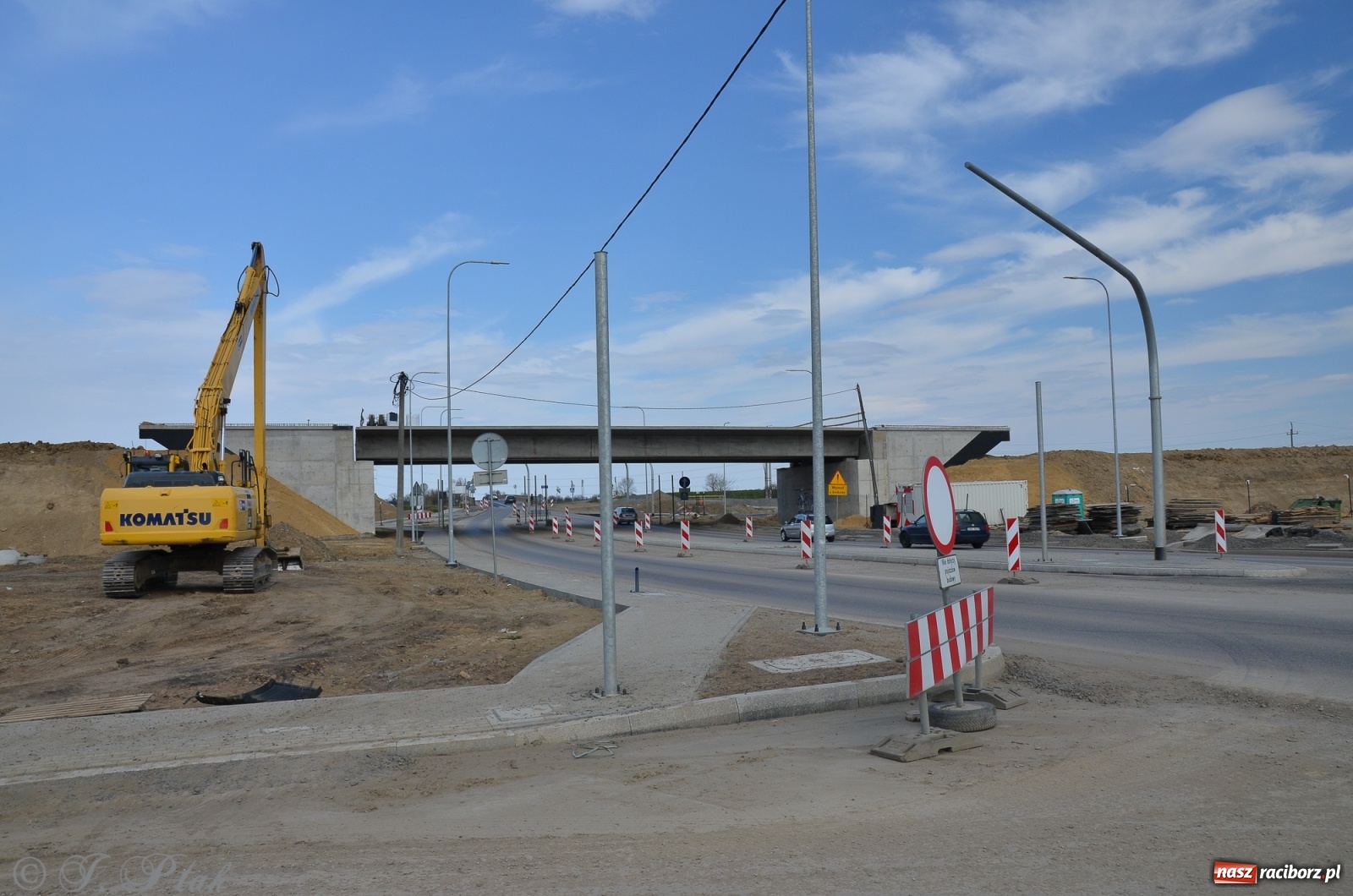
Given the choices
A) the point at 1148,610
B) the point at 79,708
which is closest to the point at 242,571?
the point at 79,708

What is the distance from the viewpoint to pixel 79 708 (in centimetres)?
905

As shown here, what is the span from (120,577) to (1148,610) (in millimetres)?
18838

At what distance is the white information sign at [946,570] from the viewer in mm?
7527

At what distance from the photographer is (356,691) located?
10.6 m

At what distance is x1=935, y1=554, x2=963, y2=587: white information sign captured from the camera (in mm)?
7527

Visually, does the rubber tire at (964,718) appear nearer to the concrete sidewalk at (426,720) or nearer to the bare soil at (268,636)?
the concrete sidewalk at (426,720)

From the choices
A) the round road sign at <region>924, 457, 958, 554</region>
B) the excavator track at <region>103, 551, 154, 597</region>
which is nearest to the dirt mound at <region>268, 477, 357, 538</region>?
the excavator track at <region>103, 551, 154, 597</region>

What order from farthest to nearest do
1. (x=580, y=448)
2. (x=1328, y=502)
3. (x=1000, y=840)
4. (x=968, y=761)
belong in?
1. (x=580, y=448)
2. (x=1328, y=502)
3. (x=968, y=761)
4. (x=1000, y=840)

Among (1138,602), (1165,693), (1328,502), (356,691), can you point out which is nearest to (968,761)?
(1165,693)

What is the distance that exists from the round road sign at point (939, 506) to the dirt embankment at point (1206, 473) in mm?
81104

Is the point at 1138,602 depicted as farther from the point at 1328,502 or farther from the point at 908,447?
the point at 908,447

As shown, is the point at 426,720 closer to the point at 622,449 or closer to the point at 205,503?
the point at 205,503

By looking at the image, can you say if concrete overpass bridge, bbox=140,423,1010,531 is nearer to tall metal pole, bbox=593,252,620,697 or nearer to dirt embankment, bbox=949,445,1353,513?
dirt embankment, bbox=949,445,1353,513

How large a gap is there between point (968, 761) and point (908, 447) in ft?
214
